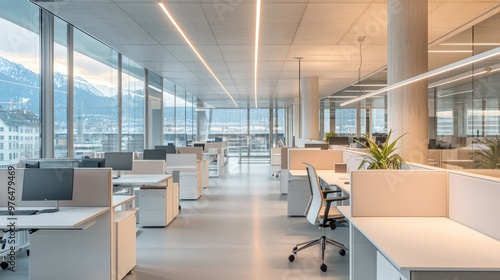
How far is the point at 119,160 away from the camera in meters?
5.98

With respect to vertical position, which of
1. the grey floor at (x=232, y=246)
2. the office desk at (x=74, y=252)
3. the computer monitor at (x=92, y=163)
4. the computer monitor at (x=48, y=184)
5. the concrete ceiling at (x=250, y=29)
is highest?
the concrete ceiling at (x=250, y=29)

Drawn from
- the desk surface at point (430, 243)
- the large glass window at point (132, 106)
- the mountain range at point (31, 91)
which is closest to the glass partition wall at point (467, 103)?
the desk surface at point (430, 243)

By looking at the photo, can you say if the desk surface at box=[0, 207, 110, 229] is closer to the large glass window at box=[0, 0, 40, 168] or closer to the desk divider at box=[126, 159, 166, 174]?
the large glass window at box=[0, 0, 40, 168]

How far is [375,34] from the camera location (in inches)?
255

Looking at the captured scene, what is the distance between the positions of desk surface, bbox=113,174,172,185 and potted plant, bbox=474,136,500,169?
4.69 m

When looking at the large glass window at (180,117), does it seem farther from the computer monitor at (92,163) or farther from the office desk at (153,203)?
the computer monitor at (92,163)

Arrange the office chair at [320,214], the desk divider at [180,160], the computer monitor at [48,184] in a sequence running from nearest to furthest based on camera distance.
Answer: the computer monitor at [48,184] → the office chair at [320,214] → the desk divider at [180,160]

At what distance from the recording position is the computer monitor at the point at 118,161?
5930mm

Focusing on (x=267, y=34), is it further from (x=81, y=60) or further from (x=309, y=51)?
(x=81, y=60)

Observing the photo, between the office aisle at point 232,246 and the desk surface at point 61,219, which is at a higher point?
the desk surface at point 61,219

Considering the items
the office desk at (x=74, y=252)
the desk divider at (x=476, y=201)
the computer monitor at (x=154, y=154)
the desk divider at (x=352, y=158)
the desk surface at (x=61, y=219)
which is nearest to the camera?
the desk divider at (x=476, y=201)

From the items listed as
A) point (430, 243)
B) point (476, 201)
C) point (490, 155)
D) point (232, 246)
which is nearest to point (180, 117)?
point (232, 246)

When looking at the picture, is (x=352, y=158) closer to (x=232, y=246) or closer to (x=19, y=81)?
(x=232, y=246)

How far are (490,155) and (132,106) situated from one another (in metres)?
7.31
